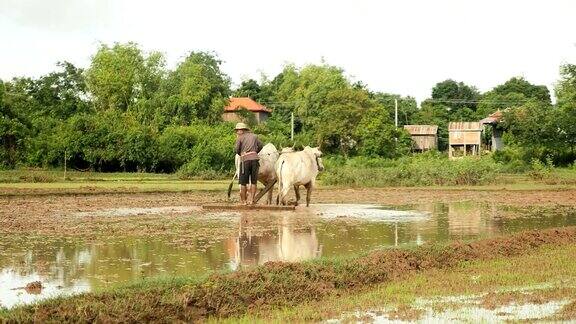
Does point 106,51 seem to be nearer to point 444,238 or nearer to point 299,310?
point 444,238

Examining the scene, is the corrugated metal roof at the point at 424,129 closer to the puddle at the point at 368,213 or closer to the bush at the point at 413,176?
the bush at the point at 413,176

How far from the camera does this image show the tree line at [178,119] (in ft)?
168

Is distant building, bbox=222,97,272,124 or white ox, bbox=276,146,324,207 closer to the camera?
white ox, bbox=276,146,324,207

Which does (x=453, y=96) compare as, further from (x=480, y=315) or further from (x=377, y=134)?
(x=480, y=315)

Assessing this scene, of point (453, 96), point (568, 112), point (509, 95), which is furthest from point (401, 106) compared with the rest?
point (568, 112)

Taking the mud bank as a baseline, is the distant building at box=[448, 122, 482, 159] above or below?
above

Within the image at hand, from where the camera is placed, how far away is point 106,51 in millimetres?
76062

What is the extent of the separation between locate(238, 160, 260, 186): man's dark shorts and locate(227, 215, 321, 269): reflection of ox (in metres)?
4.27

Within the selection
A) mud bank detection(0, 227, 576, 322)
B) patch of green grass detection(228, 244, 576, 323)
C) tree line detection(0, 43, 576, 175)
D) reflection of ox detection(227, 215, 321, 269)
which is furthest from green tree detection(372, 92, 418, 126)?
mud bank detection(0, 227, 576, 322)

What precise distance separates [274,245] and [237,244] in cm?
59

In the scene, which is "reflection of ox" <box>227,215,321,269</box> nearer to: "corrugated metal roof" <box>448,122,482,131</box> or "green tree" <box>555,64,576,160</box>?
"green tree" <box>555,64,576,160</box>

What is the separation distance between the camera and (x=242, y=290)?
7996mm

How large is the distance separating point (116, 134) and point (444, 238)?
40957 mm

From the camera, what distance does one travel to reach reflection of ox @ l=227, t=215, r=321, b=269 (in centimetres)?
1082
